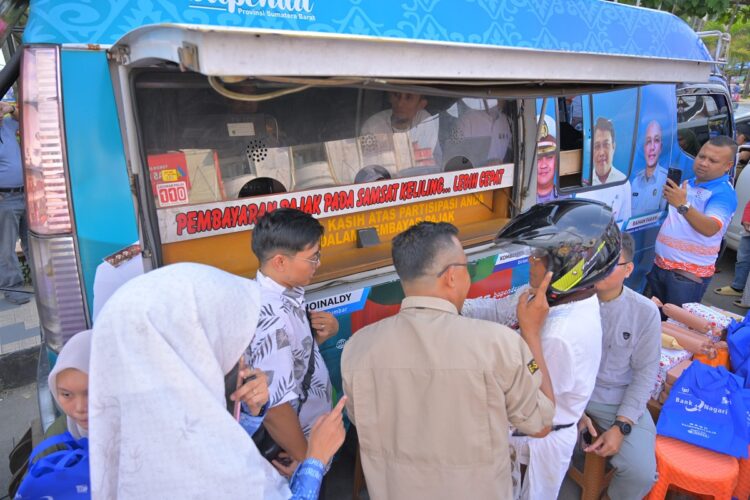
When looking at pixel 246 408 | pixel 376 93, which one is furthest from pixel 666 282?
pixel 246 408

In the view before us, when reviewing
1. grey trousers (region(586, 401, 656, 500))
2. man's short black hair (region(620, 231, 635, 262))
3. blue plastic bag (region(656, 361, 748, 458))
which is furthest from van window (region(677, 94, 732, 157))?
grey trousers (region(586, 401, 656, 500))

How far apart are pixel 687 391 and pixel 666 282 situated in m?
1.48

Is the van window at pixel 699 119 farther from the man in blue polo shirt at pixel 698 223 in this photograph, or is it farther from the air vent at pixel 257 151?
the air vent at pixel 257 151

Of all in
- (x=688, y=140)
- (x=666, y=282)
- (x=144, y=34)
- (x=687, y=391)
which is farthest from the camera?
(x=688, y=140)

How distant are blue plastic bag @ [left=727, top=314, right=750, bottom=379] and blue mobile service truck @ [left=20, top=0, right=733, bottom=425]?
1238mm

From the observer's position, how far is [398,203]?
2.65 m

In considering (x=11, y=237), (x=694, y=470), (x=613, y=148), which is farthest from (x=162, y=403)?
(x=11, y=237)

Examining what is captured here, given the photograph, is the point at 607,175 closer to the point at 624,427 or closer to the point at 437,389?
the point at 624,427

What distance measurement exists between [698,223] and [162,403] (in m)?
3.62

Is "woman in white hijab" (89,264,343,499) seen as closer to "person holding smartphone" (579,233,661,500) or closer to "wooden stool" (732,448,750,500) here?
"person holding smartphone" (579,233,661,500)

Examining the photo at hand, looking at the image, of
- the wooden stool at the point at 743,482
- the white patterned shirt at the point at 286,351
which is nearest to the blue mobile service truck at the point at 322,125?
the white patterned shirt at the point at 286,351

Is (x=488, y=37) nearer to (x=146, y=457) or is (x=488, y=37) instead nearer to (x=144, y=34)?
(x=144, y=34)

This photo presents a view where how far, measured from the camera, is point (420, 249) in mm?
1456

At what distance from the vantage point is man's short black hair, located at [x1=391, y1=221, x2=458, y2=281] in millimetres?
1445
